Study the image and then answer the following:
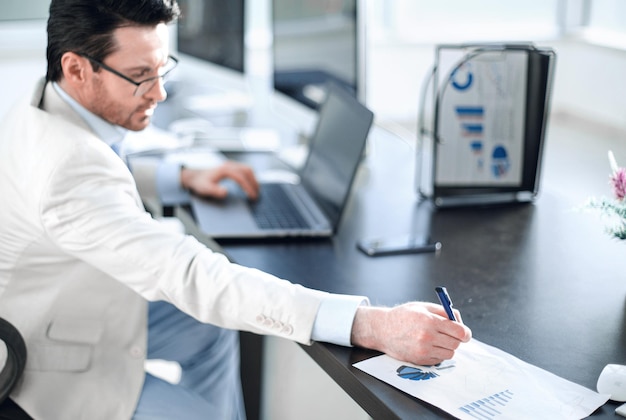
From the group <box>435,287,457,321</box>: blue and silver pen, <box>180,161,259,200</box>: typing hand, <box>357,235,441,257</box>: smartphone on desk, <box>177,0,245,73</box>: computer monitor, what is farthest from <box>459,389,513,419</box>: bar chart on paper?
<box>177,0,245,73</box>: computer monitor

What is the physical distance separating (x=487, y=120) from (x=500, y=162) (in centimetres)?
10

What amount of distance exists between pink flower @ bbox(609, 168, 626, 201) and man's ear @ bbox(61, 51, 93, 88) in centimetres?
90

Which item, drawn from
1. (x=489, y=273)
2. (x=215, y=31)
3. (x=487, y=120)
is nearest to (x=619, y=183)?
(x=489, y=273)

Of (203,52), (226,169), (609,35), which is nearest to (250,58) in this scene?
(203,52)

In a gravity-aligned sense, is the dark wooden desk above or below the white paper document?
below

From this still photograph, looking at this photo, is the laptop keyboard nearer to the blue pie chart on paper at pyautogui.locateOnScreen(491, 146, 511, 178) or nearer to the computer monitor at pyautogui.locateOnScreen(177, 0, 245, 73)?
the blue pie chart on paper at pyautogui.locateOnScreen(491, 146, 511, 178)

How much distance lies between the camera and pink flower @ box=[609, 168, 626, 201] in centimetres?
133

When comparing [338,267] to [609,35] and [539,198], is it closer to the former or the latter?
[539,198]

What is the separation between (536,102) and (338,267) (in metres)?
0.64

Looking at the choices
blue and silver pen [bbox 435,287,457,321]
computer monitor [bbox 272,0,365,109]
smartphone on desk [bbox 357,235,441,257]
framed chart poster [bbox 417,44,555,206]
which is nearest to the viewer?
blue and silver pen [bbox 435,287,457,321]

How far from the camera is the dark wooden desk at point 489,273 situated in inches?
47.9

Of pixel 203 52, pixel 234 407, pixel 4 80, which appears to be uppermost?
pixel 203 52

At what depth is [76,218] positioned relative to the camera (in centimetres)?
133

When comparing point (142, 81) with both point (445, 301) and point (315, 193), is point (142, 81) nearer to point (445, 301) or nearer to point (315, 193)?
point (315, 193)
